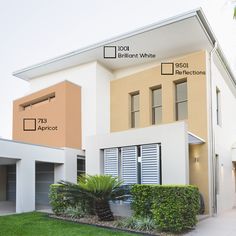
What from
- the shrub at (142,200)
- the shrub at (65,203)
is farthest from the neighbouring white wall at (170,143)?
the shrub at (65,203)

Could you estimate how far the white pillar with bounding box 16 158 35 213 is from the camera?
14.1 meters

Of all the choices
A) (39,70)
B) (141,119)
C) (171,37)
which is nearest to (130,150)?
(141,119)

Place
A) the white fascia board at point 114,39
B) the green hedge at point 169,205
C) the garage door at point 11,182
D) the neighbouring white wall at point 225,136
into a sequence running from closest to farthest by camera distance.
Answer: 1. the green hedge at point 169,205
2. the white fascia board at point 114,39
3. the neighbouring white wall at point 225,136
4. the garage door at point 11,182

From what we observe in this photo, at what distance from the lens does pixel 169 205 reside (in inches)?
364

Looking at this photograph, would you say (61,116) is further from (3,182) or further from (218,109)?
(218,109)

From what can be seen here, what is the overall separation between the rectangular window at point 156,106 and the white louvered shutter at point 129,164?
413 cm

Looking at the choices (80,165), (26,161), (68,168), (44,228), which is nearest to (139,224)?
(44,228)

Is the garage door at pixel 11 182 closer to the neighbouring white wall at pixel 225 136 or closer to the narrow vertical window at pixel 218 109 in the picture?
the neighbouring white wall at pixel 225 136

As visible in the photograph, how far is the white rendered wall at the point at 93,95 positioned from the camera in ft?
56.1

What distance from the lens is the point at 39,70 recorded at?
762 inches

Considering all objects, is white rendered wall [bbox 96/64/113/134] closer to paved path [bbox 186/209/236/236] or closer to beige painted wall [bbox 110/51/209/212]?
beige painted wall [bbox 110/51/209/212]

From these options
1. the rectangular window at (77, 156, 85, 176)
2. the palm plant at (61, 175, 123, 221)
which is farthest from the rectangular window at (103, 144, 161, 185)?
the rectangular window at (77, 156, 85, 176)

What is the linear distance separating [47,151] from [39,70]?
597cm

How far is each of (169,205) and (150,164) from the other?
252 centimetres
